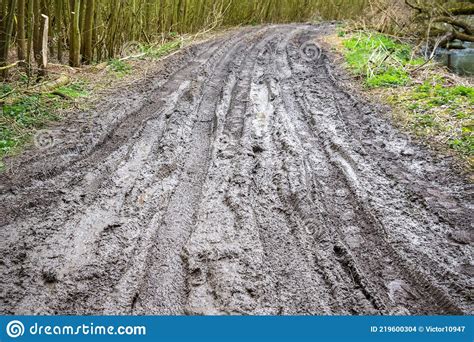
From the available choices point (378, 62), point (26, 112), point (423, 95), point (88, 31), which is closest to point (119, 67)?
point (88, 31)

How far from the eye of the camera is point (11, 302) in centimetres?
233

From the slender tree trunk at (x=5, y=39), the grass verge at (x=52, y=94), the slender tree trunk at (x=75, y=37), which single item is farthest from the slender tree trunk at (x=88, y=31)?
the slender tree trunk at (x=5, y=39)

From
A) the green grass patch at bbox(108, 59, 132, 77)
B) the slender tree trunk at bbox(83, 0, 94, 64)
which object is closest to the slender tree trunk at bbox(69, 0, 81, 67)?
the slender tree trunk at bbox(83, 0, 94, 64)

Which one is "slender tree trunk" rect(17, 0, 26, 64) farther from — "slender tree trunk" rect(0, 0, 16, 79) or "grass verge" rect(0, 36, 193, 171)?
"grass verge" rect(0, 36, 193, 171)

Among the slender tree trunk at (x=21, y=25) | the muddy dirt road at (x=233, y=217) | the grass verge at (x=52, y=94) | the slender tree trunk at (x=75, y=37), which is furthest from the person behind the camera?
the slender tree trunk at (x=75, y=37)

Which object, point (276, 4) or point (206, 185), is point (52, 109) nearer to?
point (206, 185)

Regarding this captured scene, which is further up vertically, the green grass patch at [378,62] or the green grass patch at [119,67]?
the green grass patch at [378,62]

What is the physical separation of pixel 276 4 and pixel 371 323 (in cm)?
1688

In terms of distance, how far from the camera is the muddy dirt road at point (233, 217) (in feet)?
8.09

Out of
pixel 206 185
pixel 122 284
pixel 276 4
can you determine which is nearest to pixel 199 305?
pixel 122 284

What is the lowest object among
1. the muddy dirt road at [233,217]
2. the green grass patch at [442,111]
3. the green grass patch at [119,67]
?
the muddy dirt road at [233,217]

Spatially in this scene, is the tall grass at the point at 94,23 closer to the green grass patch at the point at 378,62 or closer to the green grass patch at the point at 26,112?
the green grass patch at the point at 26,112

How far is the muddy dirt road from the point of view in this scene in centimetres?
247

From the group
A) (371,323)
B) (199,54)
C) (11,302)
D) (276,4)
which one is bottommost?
(11,302)
